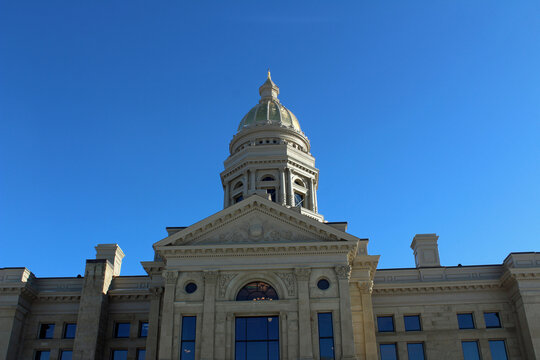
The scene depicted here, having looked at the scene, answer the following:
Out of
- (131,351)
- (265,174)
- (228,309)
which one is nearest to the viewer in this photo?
(228,309)

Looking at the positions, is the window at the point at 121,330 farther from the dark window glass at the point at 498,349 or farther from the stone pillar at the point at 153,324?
the dark window glass at the point at 498,349

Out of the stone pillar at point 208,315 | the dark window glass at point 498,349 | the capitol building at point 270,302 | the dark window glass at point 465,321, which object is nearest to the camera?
the stone pillar at point 208,315

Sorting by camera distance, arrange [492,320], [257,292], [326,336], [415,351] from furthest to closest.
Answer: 1. [492,320]
2. [415,351]
3. [257,292]
4. [326,336]

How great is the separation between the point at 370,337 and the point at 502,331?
10.6m

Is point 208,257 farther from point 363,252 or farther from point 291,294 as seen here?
point 363,252

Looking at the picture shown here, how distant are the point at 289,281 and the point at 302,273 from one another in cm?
99

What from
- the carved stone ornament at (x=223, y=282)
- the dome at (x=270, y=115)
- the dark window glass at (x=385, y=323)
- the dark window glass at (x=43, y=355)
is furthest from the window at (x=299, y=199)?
the dark window glass at (x=43, y=355)

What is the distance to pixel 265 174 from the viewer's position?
185 ft

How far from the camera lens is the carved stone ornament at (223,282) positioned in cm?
3684

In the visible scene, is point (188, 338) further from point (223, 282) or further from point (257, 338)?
point (257, 338)

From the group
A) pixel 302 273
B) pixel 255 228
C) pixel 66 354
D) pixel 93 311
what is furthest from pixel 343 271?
pixel 66 354

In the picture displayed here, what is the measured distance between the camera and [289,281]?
37.1 m

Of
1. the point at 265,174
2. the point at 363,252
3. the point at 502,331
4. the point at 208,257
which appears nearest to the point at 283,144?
the point at 265,174

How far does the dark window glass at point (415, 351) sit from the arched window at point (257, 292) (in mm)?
11698
